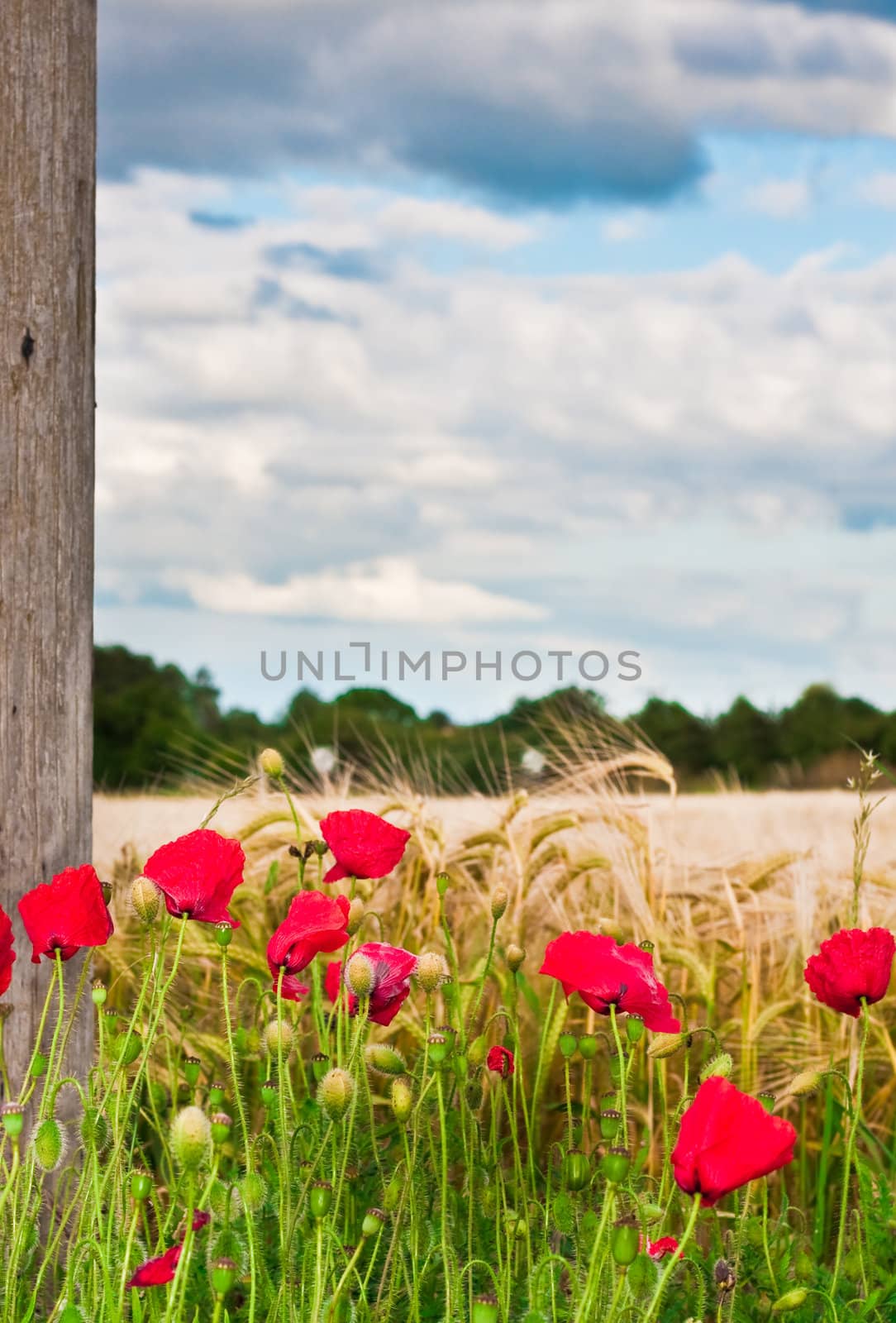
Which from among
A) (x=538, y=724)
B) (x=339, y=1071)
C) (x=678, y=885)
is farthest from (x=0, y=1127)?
(x=538, y=724)

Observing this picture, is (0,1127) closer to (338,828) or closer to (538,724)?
(338,828)

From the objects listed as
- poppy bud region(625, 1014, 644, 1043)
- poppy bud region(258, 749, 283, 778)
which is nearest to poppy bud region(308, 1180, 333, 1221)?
poppy bud region(625, 1014, 644, 1043)

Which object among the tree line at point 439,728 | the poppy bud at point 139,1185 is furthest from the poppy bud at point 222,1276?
the tree line at point 439,728

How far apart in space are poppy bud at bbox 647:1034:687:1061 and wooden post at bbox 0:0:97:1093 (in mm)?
1050

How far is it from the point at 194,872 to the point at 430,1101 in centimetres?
67

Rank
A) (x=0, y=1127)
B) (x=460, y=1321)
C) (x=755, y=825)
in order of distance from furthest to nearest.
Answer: (x=755, y=825) < (x=0, y=1127) < (x=460, y=1321)

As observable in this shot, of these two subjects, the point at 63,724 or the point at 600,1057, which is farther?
the point at 600,1057

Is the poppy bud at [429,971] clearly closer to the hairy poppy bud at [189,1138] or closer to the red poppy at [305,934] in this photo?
the red poppy at [305,934]

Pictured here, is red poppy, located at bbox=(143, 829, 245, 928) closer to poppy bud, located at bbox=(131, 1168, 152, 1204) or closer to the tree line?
poppy bud, located at bbox=(131, 1168, 152, 1204)

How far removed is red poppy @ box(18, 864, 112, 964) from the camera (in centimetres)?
155

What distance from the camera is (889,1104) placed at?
2871mm

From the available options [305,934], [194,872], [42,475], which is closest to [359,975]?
[305,934]

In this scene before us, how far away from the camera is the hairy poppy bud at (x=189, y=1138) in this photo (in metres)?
1.07

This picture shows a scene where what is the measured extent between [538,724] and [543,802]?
17.4 inches
